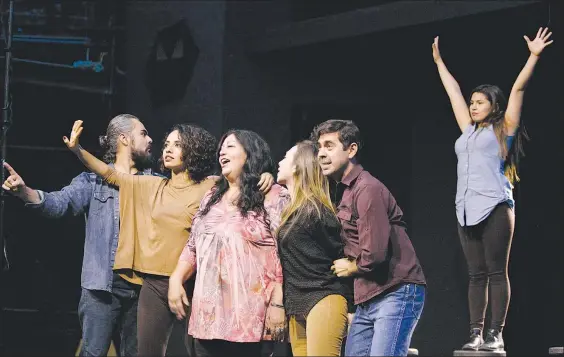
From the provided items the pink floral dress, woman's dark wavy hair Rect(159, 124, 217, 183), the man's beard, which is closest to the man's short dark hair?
the pink floral dress

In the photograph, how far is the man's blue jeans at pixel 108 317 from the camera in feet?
18.6

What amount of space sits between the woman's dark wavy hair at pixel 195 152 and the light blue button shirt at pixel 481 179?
1524mm

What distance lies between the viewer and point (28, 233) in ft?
30.2

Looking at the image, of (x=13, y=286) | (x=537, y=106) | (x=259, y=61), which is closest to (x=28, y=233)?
(x=13, y=286)

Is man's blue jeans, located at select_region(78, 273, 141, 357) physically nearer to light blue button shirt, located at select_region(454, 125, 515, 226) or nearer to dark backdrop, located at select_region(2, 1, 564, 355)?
light blue button shirt, located at select_region(454, 125, 515, 226)

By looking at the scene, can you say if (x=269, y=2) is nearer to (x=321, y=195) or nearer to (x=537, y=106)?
(x=537, y=106)

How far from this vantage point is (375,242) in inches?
189

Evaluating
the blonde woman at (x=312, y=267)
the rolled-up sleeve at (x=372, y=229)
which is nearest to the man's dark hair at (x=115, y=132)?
the blonde woman at (x=312, y=267)

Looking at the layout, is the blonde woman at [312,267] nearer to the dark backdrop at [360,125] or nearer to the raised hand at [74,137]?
the raised hand at [74,137]

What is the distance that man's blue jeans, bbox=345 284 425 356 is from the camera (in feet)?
15.7

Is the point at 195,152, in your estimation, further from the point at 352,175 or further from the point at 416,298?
the point at 416,298

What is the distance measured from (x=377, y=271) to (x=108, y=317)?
1589 millimetres

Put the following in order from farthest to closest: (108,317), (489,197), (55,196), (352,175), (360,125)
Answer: (360,125) → (489,197) → (55,196) → (108,317) → (352,175)

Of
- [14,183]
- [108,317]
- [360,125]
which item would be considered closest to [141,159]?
[14,183]
